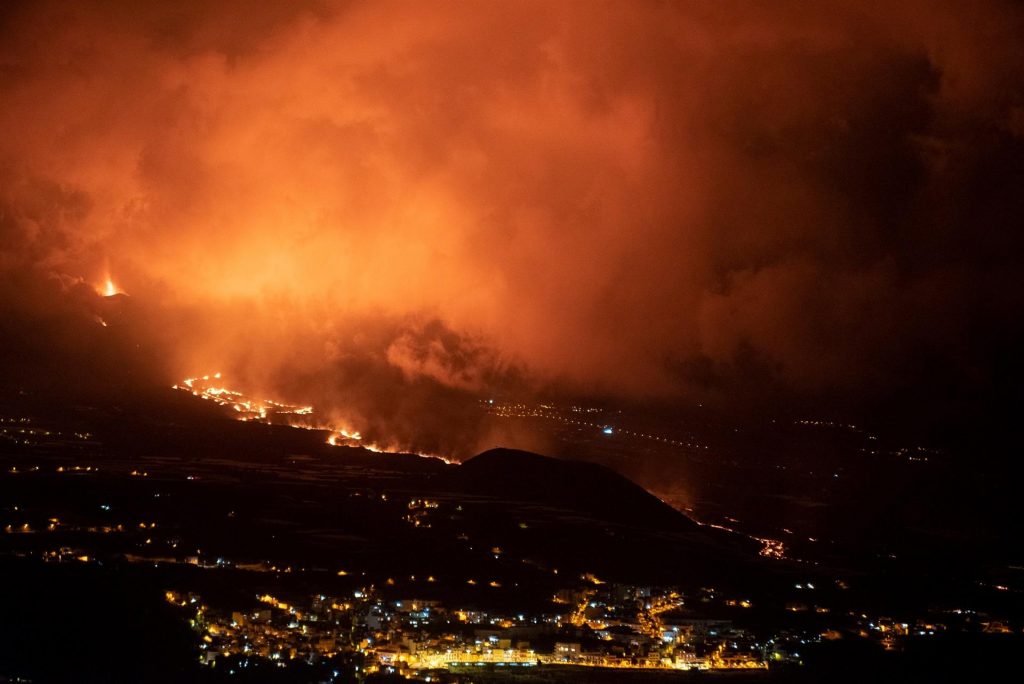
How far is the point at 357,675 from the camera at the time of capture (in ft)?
58.8

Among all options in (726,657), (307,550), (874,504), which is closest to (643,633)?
(726,657)

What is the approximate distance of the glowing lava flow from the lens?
1692 inches

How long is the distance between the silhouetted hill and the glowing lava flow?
266 centimetres

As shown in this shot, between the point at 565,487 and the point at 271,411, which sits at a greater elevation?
the point at 271,411

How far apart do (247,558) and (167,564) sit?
193cm

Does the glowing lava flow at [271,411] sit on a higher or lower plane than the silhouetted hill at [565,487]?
higher

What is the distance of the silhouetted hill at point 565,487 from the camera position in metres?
35.8

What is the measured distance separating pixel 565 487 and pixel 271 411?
602 inches

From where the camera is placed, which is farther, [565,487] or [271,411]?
[271,411]

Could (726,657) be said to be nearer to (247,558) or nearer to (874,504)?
(247,558)

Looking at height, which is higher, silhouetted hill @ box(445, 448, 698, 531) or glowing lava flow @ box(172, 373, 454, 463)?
glowing lava flow @ box(172, 373, 454, 463)

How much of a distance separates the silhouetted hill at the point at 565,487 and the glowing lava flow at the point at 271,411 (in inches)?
105

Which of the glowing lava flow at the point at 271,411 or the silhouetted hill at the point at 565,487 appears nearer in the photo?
the silhouetted hill at the point at 565,487

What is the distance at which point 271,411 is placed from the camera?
150 feet
